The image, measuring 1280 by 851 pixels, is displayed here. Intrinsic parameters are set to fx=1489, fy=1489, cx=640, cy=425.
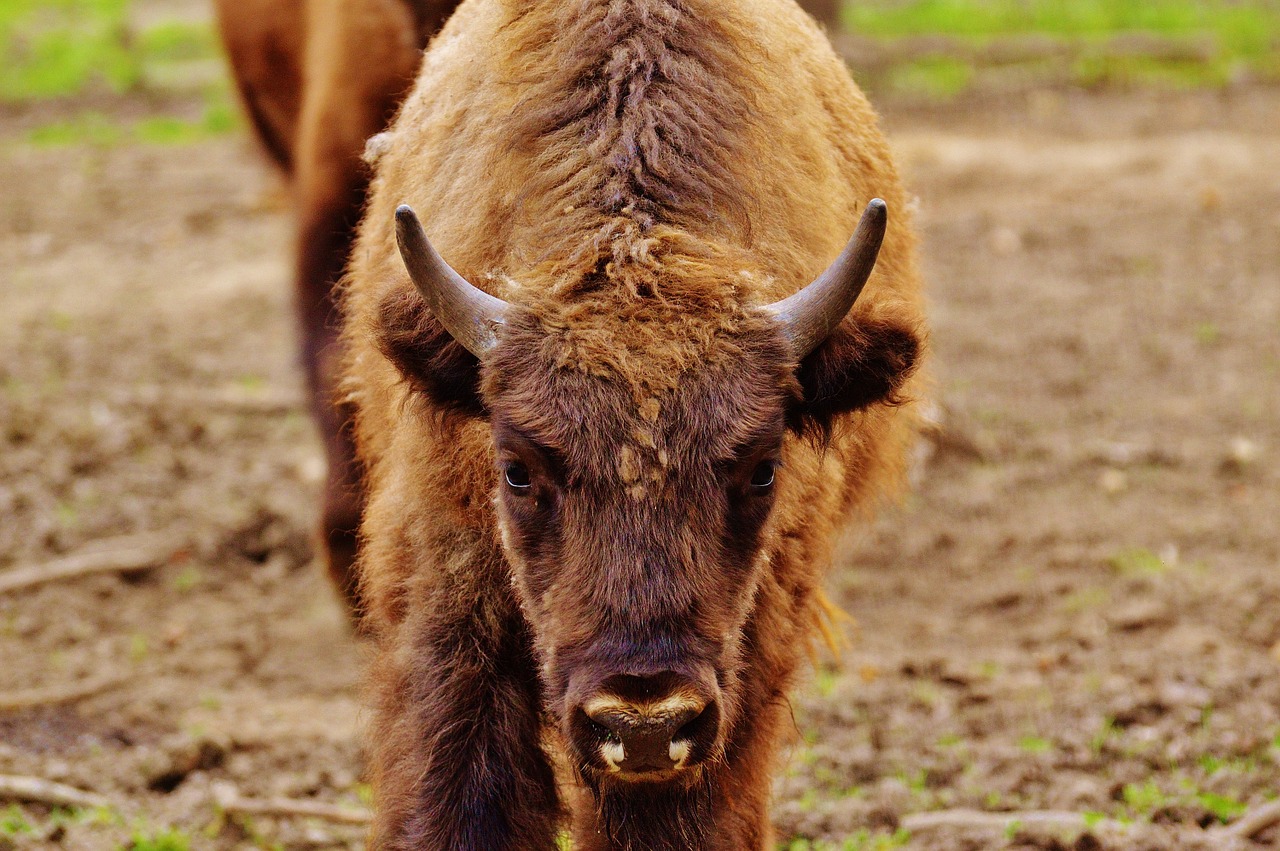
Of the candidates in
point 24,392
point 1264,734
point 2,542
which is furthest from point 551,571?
point 24,392

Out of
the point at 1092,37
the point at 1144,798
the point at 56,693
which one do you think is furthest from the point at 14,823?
the point at 1092,37

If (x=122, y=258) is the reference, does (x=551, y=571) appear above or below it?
above

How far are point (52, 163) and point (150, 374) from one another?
5083 millimetres

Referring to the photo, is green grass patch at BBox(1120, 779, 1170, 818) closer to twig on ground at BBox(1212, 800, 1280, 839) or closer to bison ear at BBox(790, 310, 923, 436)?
twig on ground at BBox(1212, 800, 1280, 839)

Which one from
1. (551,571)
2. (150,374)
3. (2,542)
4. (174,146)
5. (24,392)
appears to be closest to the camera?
(551,571)

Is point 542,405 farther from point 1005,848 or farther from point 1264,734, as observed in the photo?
point 1264,734

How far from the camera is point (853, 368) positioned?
134 inches

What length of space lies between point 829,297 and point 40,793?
10.7 feet

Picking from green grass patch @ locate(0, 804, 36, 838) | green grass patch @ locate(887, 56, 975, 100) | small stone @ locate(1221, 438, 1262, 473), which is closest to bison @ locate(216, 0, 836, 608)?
green grass patch @ locate(0, 804, 36, 838)

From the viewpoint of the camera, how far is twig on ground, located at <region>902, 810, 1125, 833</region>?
4.64 meters

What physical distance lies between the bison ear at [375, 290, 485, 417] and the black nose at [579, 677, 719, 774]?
0.79 meters

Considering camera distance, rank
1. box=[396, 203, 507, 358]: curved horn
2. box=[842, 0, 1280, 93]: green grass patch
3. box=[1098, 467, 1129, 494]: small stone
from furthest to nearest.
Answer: box=[842, 0, 1280, 93]: green grass patch < box=[1098, 467, 1129, 494]: small stone < box=[396, 203, 507, 358]: curved horn

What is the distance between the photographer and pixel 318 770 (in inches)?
214

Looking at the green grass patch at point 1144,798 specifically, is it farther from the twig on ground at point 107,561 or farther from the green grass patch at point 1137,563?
the twig on ground at point 107,561
